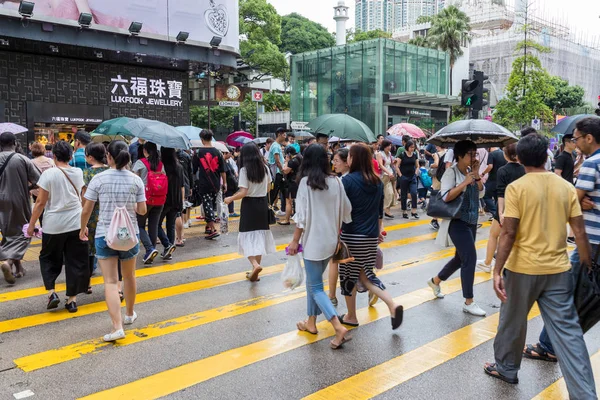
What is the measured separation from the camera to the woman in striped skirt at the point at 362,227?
4793 mm

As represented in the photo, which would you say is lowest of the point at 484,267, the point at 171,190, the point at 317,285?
the point at 484,267

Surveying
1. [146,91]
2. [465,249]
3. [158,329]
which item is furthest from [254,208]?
[146,91]

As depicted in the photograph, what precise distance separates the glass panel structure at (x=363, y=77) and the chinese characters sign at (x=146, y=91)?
1715cm

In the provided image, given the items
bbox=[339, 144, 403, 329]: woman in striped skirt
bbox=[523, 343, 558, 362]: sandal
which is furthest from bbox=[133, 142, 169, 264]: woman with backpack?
bbox=[523, 343, 558, 362]: sandal

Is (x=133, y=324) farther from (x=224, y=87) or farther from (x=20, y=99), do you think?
(x=224, y=87)

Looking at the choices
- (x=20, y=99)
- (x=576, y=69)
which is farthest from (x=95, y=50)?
(x=576, y=69)

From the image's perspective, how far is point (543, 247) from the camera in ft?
11.6

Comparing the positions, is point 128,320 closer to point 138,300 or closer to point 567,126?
point 138,300

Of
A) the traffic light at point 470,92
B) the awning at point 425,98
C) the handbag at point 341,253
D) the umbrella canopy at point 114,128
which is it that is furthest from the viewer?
the awning at point 425,98

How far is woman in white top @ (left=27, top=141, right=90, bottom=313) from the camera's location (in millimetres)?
5508

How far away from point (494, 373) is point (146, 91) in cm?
1807

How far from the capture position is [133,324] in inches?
208

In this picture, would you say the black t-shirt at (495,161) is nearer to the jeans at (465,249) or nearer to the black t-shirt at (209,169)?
the jeans at (465,249)

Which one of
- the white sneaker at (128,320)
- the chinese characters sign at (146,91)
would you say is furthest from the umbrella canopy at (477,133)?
the chinese characters sign at (146,91)
